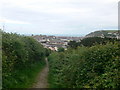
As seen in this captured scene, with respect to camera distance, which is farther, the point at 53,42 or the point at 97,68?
the point at 53,42

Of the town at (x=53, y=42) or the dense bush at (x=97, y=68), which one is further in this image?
the town at (x=53, y=42)

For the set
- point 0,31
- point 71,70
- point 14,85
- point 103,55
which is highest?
point 0,31

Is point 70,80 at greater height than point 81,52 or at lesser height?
lesser

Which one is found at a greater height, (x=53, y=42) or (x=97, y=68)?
(x=97, y=68)

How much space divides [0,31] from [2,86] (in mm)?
4343

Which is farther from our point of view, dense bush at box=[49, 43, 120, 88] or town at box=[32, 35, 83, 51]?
town at box=[32, 35, 83, 51]

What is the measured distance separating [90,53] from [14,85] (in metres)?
4.99

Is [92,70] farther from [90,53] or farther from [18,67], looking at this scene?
[18,67]

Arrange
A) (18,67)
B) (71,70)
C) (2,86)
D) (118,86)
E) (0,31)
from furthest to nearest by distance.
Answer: (18,67), (0,31), (71,70), (2,86), (118,86)

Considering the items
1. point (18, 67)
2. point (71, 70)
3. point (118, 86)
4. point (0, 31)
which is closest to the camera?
point (118, 86)

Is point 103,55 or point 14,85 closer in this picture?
point 103,55

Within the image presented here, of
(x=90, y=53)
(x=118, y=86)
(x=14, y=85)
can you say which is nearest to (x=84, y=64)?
(x=90, y=53)

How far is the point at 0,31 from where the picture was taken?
12.7m

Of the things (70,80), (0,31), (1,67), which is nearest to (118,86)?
(70,80)
